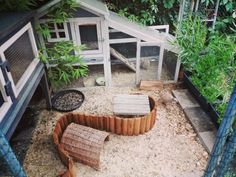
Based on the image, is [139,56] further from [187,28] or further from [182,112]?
[182,112]

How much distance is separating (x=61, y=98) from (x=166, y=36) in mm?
2216

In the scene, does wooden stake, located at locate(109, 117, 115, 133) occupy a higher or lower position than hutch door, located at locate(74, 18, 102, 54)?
lower

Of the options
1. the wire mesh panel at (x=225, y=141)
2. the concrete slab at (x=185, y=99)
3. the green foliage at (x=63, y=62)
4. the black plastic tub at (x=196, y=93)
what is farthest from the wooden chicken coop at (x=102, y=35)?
the wire mesh panel at (x=225, y=141)

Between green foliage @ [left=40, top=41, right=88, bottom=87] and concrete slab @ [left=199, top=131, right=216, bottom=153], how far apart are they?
207cm

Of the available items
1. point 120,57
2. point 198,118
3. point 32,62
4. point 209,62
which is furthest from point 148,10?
point 32,62

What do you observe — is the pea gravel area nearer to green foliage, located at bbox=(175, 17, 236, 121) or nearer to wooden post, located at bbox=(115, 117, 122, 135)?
wooden post, located at bbox=(115, 117, 122, 135)

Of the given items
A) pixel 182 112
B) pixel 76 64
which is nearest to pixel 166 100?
pixel 182 112

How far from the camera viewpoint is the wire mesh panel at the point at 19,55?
2.16 meters

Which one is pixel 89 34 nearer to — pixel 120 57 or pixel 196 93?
pixel 120 57

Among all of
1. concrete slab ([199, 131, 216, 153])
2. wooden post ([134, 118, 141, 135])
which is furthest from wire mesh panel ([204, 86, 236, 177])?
wooden post ([134, 118, 141, 135])

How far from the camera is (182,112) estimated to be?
3.43 meters

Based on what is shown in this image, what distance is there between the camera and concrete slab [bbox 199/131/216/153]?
2799 millimetres

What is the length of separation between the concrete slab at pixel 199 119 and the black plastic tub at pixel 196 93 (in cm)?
10

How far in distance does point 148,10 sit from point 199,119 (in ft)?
7.79
